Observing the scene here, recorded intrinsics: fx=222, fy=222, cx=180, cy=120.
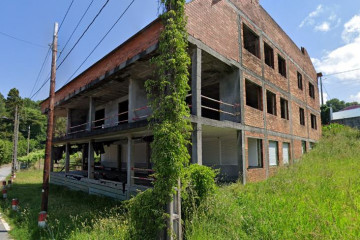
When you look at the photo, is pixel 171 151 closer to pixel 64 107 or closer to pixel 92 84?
pixel 92 84

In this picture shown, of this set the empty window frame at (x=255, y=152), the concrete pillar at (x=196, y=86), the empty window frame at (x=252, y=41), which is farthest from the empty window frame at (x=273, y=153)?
the concrete pillar at (x=196, y=86)

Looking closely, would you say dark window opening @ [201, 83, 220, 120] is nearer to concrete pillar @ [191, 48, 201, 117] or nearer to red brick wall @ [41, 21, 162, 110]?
concrete pillar @ [191, 48, 201, 117]

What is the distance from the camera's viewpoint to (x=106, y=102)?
16.7 m

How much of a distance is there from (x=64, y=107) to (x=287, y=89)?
55.3 ft

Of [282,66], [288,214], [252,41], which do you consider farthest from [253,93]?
[288,214]

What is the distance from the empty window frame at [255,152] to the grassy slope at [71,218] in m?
7.32

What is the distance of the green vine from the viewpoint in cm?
480

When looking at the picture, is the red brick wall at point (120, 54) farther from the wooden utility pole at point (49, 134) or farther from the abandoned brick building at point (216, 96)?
the wooden utility pole at point (49, 134)

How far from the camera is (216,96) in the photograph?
Result: 14.9 m

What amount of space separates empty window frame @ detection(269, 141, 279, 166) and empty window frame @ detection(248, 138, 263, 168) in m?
1.22

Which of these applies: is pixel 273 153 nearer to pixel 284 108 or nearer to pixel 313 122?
pixel 284 108

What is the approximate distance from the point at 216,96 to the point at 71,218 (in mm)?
10861

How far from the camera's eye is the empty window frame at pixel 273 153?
12953mm

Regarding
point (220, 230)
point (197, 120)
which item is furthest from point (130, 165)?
point (220, 230)
